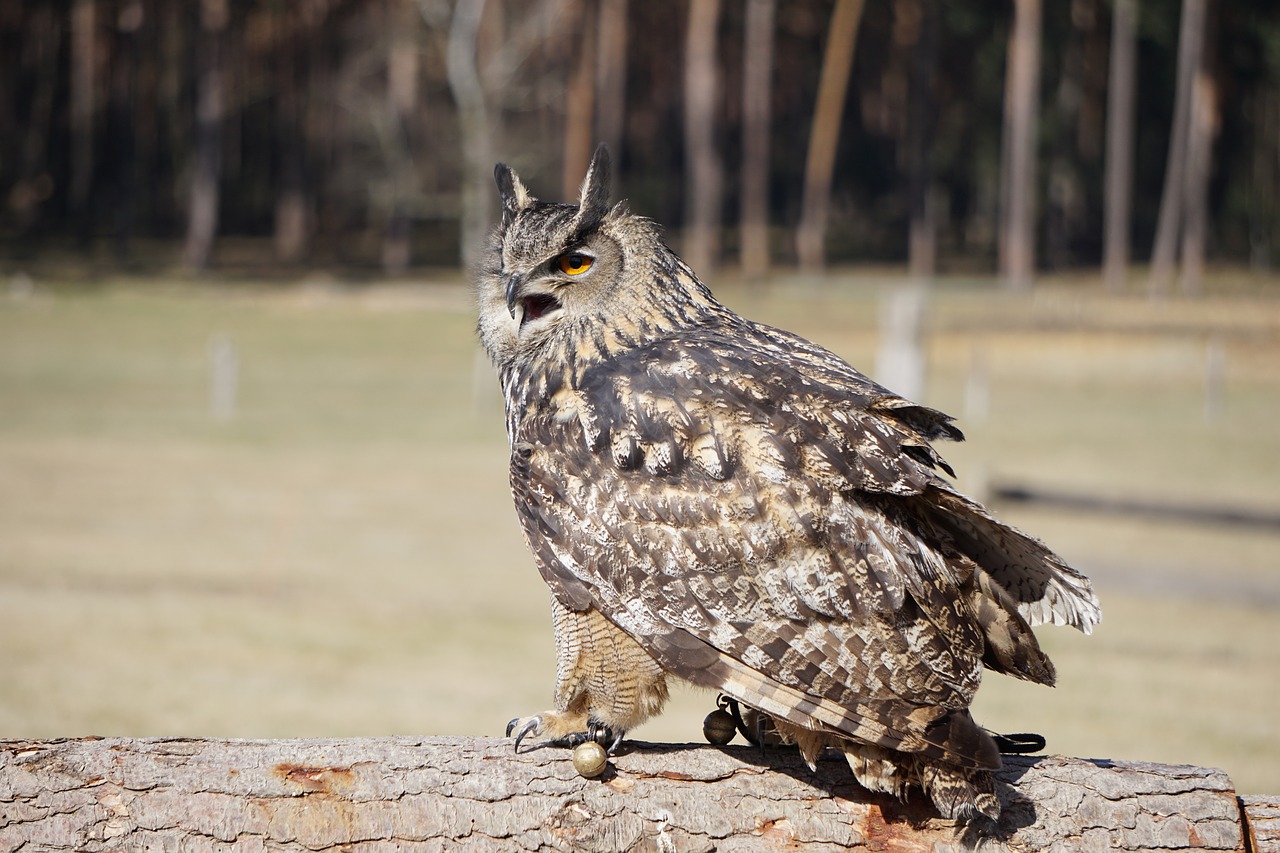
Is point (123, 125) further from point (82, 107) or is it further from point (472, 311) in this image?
point (472, 311)

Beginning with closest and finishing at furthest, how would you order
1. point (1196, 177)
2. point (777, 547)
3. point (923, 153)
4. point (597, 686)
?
point (777, 547)
point (597, 686)
point (1196, 177)
point (923, 153)

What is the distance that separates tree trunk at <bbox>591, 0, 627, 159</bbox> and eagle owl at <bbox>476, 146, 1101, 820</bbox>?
138 feet

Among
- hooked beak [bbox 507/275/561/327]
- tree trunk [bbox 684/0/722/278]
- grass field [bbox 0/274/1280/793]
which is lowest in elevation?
grass field [bbox 0/274/1280/793]

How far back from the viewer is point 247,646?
10.5m

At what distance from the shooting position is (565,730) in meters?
3.01

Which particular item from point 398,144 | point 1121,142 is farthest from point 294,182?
point 1121,142

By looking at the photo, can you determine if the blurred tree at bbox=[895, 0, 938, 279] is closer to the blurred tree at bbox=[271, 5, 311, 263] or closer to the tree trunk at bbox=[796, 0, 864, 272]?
the tree trunk at bbox=[796, 0, 864, 272]

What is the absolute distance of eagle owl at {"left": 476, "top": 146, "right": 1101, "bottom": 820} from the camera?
2678mm

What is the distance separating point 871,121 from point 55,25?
113 feet

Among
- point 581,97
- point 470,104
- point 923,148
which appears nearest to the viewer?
point 470,104

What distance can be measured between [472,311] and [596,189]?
31.7 inches

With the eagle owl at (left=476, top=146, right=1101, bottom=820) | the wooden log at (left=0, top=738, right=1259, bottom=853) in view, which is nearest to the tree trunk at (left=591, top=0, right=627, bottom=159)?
the eagle owl at (left=476, top=146, right=1101, bottom=820)

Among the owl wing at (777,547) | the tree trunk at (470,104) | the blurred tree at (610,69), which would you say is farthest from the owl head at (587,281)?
the blurred tree at (610,69)

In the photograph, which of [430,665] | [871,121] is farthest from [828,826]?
[871,121]
